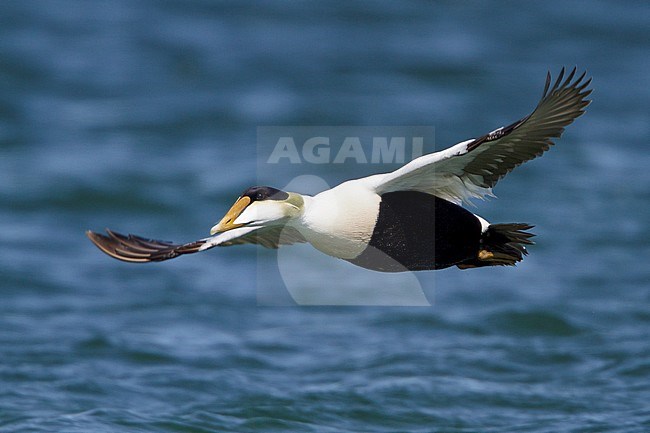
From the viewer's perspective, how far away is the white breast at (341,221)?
19.3 ft

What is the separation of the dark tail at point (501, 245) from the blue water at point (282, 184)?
2768mm

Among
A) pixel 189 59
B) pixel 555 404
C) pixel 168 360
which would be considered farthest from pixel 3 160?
pixel 555 404

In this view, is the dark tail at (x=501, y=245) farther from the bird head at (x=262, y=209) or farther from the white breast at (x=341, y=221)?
the bird head at (x=262, y=209)

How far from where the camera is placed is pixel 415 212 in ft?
20.2

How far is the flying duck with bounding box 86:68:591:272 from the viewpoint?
5.78 metres

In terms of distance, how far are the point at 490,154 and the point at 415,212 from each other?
19.0 inches

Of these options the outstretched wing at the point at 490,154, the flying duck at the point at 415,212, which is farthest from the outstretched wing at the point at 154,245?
the outstretched wing at the point at 490,154

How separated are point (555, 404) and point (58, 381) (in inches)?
155

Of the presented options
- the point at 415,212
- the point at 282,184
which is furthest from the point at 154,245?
the point at 282,184

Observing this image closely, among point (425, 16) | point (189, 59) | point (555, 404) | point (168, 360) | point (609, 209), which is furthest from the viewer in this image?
point (425, 16)

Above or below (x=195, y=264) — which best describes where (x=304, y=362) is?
below

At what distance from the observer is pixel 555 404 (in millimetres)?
9453

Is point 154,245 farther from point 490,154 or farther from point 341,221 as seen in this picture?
point 490,154

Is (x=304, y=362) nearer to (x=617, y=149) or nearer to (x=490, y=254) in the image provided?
(x=490, y=254)
